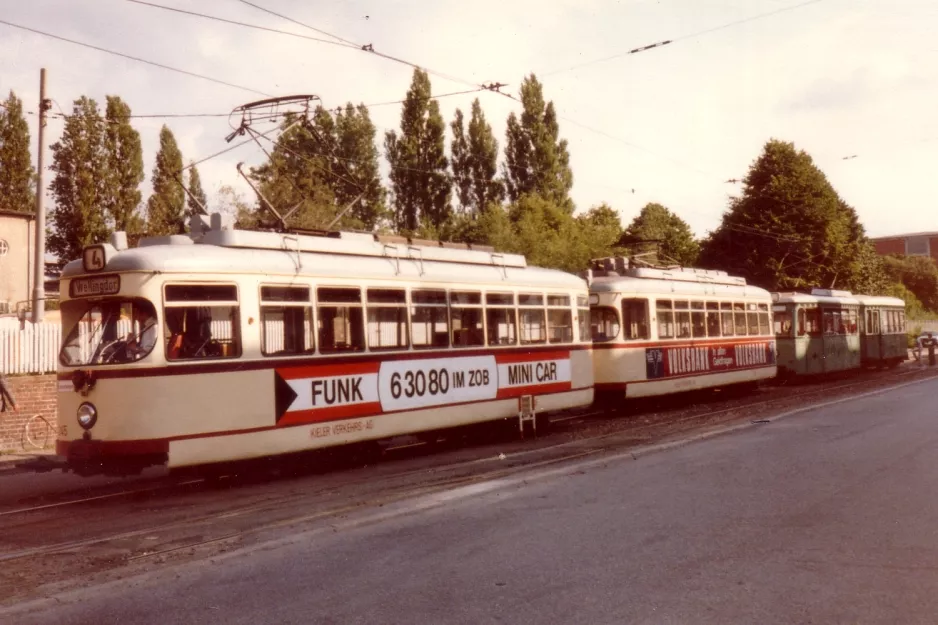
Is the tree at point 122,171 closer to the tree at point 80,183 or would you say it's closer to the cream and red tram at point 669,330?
the tree at point 80,183

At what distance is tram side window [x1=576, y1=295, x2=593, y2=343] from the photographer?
1814cm

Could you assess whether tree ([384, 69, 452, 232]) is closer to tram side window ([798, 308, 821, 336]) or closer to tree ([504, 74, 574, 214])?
tree ([504, 74, 574, 214])

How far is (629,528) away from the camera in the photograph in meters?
8.35

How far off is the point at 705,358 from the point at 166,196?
1369 inches

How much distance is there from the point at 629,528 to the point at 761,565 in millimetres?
1586

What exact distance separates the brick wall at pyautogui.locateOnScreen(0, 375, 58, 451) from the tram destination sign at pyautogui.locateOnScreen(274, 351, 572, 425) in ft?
24.7

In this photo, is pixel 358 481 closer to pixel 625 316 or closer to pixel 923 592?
pixel 923 592

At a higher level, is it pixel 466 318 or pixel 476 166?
pixel 476 166

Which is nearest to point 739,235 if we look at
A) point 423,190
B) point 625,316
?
point 423,190

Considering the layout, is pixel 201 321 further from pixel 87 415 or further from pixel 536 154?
pixel 536 154

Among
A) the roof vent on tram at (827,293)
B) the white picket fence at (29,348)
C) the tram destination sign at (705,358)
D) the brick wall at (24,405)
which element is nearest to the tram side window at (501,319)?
the tram destination sign at (705,358)

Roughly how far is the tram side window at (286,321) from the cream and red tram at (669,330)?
9371mm

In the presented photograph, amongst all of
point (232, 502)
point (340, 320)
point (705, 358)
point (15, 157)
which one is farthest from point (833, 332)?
point (15, 157)

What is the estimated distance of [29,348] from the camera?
1933 cm
